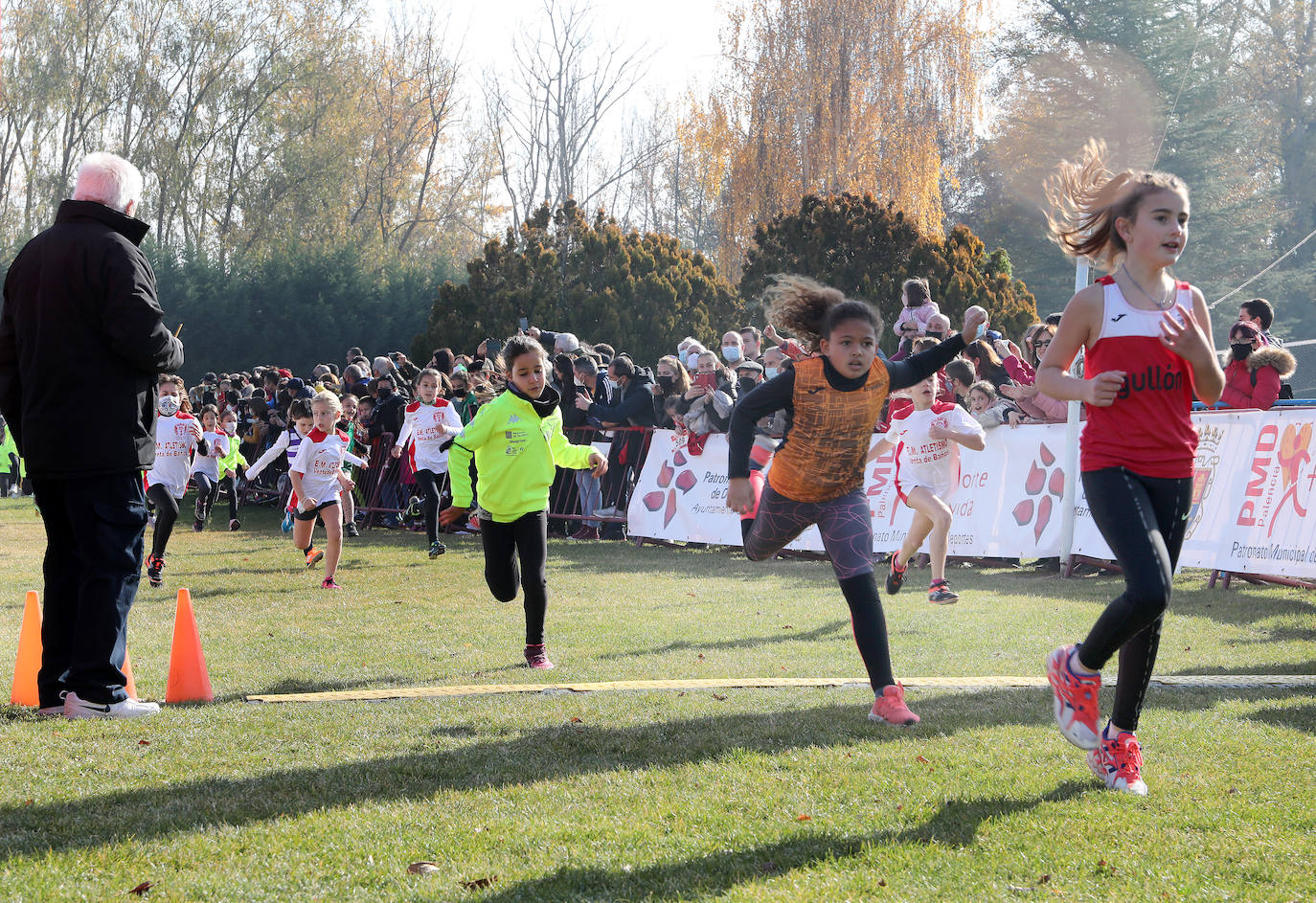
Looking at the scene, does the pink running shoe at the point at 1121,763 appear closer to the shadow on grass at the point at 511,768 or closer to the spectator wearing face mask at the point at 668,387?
the shadow on grass at the point at 511,768

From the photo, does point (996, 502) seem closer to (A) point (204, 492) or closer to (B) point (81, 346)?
(B) point (81, 346)

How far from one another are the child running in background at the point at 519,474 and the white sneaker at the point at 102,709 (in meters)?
2.17

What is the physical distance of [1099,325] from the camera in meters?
4.57

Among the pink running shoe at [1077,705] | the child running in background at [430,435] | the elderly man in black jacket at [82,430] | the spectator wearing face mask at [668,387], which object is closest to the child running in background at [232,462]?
the child running in background at [430,435]

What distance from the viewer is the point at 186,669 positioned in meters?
6.28

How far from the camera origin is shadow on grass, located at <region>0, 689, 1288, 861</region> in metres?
4.02

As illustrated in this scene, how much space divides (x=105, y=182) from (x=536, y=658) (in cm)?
331

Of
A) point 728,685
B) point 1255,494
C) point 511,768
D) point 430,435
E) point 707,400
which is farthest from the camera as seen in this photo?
point 707,400

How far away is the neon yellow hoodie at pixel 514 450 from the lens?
7523 mm

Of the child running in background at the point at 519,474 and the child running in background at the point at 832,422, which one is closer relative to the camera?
the child running in background at the point at 832,422

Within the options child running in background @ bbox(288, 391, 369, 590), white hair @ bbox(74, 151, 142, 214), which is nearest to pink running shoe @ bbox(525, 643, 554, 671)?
white hair @ bbox(74, 151, 142, 214)

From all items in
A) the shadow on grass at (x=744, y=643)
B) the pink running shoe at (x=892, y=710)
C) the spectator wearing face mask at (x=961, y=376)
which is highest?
the spectator wearing face mask at (x=961, y=376)

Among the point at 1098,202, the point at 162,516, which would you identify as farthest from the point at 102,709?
the point at 162,516

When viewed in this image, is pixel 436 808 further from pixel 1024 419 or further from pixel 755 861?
pixel 1024 419
